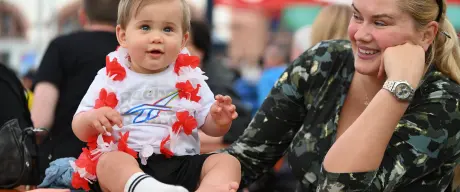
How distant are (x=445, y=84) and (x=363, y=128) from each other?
1.52 feet

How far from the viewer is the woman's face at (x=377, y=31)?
2.46 metres

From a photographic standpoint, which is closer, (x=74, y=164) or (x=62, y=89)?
(x=74, y=164)

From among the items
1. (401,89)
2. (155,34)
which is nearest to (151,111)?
(155,34)

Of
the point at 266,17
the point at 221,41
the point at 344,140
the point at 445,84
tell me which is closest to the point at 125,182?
the point at 344,140

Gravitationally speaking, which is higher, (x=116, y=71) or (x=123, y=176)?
(x=116, y=71)

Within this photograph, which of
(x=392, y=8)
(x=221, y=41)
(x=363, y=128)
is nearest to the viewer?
(x=363, y=128)

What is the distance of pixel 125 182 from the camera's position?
2.11 m

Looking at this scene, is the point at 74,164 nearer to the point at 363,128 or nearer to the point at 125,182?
the point at 125,182

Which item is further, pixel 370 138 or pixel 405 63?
pixel 405 63

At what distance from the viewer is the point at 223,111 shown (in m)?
2.32

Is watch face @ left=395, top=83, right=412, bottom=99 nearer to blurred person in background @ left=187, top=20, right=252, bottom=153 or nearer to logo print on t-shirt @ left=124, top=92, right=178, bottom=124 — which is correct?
logo print on t-shirt @ left=124, top=92, right=178, bottom=124

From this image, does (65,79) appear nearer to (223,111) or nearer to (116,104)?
(116,104)

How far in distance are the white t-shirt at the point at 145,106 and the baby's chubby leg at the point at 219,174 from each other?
0.46 ft

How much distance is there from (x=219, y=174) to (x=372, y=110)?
0.52 metres
